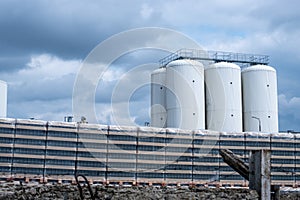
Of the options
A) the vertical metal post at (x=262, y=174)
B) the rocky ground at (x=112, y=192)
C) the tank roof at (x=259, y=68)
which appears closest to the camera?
the rocky ground at (x=112, y=192)

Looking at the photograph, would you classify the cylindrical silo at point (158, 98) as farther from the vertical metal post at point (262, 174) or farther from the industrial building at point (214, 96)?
the vertical metal post at point (262, 174)

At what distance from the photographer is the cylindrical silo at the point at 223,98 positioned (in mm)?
50478

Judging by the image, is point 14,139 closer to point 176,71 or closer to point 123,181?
point 123,181

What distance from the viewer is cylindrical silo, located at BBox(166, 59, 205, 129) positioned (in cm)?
4928

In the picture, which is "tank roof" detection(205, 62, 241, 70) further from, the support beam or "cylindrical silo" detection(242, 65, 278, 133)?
the support beam

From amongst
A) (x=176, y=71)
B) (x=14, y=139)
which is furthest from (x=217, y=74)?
(x=14, y=139)

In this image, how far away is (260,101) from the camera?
5262 cm

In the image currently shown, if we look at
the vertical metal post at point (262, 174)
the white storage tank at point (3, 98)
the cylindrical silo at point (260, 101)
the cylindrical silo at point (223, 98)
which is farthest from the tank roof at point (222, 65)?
the vertical metal post at point (262, 174)

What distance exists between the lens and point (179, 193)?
748 cm

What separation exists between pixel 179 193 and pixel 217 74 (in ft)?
150

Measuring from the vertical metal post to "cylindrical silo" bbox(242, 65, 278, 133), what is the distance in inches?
1773

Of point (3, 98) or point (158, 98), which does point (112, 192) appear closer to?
point (3, 98)

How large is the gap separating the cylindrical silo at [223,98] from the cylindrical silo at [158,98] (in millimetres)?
4746

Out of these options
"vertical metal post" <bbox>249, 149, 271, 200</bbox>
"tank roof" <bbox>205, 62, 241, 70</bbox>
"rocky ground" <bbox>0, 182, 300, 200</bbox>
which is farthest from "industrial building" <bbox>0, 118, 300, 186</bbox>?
"rocky ground" <bbox>0, 182, 300, 200</bbox>
